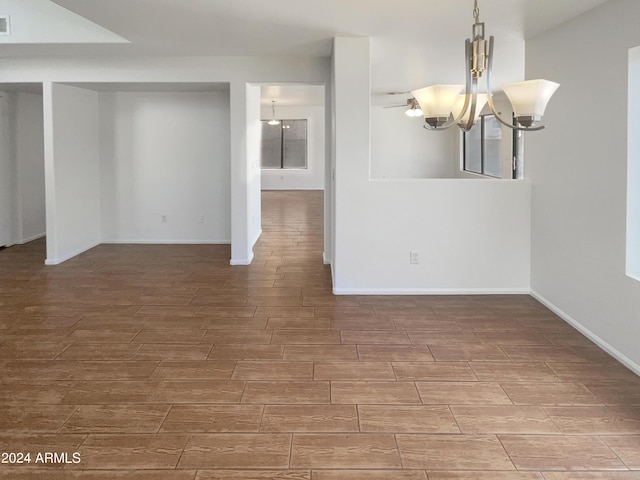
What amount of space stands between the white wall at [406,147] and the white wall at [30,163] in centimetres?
779

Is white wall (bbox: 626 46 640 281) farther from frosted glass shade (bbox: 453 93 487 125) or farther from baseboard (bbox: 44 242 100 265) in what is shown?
baseboard (bbox: 44 242 100 265)

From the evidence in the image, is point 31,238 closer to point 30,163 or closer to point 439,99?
point 30,163

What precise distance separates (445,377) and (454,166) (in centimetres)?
1048

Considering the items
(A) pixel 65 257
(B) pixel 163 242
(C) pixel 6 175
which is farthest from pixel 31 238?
(B) pixel 163 242

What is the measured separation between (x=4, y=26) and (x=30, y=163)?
9.06ft

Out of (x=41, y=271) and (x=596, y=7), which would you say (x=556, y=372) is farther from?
(x=41, y=271)

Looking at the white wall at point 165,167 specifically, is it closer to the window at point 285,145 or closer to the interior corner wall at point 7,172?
the interior corner wall at point 7,172

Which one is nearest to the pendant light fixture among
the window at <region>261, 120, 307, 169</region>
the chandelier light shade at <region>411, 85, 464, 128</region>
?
the window at <region>261, 120, 307, 169</region>

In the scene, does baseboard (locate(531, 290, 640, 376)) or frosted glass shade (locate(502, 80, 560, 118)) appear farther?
baseboard (locate(531, 290, 640, 376))

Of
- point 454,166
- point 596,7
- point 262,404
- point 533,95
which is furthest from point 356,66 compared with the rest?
point 454,166

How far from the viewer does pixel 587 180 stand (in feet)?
13.4

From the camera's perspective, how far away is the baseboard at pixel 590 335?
11.3ft

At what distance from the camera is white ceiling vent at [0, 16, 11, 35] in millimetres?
5438

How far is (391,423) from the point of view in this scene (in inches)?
109
